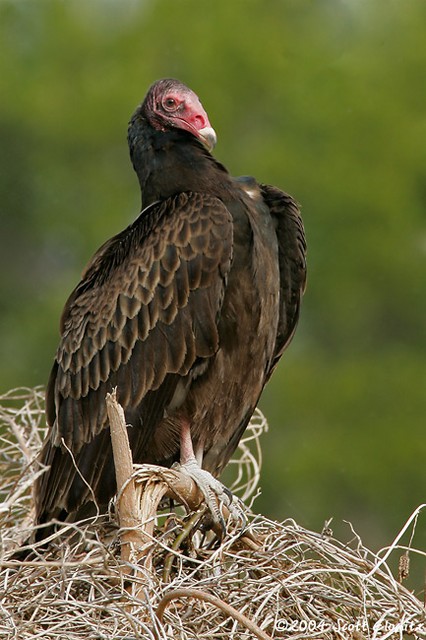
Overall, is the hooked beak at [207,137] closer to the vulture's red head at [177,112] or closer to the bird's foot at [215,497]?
the vulture's red head at [177,112]

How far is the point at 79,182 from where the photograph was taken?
14.6 metres

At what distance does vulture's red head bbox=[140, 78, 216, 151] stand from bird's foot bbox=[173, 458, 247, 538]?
50.1 inches

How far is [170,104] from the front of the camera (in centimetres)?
429

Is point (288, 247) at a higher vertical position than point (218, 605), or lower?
higher

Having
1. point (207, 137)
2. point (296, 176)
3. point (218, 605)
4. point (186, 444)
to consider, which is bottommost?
point (218, 605)

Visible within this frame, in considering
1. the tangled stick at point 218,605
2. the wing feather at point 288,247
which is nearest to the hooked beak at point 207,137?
the wing feather at point 288,247

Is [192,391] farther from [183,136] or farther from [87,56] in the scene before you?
[87,56]

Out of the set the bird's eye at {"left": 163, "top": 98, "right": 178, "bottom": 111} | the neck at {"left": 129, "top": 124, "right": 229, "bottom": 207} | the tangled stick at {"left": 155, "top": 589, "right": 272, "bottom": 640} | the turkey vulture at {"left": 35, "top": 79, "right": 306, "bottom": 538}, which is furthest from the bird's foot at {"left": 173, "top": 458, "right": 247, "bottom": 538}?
the bird's eye at {"left": 163, "top": 98, "right": 178, "bottom": 111}

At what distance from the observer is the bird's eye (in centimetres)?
428

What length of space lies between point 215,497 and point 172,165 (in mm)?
1288

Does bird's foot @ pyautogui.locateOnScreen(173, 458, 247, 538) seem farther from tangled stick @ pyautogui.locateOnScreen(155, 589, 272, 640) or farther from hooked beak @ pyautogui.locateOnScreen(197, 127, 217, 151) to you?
hooked beak @ pyautogui.locateOnScreen(197, 127, 217, 151)

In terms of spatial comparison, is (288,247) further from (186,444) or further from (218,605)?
(218,605)

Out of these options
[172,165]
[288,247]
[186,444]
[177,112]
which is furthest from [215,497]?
[177,112]

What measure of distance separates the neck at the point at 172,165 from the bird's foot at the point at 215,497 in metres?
1.01
